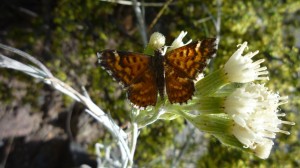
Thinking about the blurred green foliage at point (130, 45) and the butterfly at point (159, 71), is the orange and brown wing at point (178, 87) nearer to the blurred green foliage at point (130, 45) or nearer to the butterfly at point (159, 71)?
the butterfly at point (159, 71)

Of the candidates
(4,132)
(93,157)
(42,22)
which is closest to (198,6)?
(42,22)

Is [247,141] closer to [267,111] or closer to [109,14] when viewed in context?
[267,111]

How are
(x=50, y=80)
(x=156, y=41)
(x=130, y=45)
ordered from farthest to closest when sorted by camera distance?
1. (x=130, y=45)
2. (x=156, y=41)
3. (x=50, y=80)

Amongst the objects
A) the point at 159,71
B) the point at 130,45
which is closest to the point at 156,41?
the point at 159,71

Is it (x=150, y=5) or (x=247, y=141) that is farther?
(x=150, y=5)

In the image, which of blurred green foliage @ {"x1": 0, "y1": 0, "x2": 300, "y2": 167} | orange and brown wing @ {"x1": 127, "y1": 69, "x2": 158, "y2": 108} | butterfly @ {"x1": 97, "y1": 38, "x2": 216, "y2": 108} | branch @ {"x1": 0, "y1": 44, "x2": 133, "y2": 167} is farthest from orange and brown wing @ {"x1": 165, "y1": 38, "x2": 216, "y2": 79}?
blurred green foliage @ {"x1": 0, "y1": 0, "x2": 300, "y2": 167}

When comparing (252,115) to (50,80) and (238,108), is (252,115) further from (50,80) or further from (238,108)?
(50,80)
